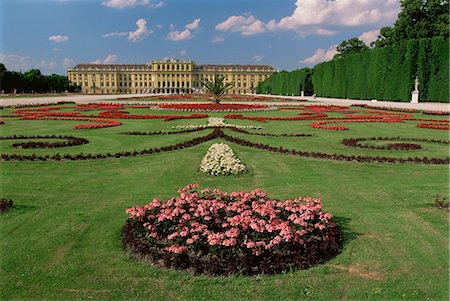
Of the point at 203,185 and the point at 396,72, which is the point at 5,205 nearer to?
the point at 203,185

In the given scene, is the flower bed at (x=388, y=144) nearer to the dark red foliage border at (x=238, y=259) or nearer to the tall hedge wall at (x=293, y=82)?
the dark red foliage border at (x=238, y=259)

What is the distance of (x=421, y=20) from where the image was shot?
42250 millimetres

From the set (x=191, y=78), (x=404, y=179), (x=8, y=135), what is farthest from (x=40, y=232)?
(x=191, y=78)

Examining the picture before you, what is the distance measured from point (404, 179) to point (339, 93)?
125 ft

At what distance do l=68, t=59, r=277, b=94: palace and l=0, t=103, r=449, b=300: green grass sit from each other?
424 feet

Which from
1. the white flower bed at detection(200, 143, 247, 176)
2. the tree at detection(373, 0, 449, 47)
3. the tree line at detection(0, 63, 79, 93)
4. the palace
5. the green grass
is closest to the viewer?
the green grass

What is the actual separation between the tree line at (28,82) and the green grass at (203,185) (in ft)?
189

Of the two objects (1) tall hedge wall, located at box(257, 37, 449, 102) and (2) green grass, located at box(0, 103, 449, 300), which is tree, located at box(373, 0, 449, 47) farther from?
(2) green grass, located at box(0, 103, 449, 300)

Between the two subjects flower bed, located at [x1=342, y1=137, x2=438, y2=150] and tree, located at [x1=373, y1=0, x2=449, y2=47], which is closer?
flower bed, located at [x1=342, y1=137, x2=438, y2=150]

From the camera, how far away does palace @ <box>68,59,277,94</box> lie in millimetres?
137250

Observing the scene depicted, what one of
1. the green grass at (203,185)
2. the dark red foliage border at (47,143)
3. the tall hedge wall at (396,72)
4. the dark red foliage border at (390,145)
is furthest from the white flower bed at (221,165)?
the tall hedge wall at (396,72)

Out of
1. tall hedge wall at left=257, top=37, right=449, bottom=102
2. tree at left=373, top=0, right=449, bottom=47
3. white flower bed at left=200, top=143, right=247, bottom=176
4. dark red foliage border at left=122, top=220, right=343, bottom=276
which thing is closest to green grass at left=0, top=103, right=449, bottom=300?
dark red foliage border at left=122, top=220, right=343, bottom=276

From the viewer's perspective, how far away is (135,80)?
140750mm

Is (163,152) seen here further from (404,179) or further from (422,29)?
(422,29)
